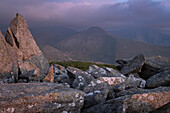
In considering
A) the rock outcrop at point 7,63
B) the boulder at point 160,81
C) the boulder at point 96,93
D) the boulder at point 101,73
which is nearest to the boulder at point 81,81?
the boulder at point 101,73

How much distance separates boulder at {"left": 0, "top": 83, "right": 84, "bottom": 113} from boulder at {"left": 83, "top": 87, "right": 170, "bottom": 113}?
153cm

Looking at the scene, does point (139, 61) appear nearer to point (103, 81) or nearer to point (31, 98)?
point (103, 81)

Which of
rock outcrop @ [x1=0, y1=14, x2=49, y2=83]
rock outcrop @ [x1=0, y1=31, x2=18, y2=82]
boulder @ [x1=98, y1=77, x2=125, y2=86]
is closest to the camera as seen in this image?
boulder @ [x1=98, y1=77, x2=125, y2=86]

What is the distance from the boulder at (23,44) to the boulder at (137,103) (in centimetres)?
1456

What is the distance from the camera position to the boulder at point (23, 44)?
21.6 meters

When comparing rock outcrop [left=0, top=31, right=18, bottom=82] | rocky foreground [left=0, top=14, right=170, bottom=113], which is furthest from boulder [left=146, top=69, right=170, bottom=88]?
rock outcrop [left=0, top=31, right=18, bottom=82]

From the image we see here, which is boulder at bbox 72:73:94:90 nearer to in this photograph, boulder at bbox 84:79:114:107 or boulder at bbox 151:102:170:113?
boulder at bbox 84:79:114:107

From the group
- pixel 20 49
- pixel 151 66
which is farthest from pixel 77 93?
pixel 20 49

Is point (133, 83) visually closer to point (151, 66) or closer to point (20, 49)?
point (151, 66)

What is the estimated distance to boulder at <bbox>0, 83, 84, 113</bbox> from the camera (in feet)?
27.0

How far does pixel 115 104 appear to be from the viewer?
30.7 ft

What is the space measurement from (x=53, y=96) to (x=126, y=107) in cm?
480

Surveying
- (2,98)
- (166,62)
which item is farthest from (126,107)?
(166,62)

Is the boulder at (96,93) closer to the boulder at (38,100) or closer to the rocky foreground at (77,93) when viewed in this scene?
the rocky foreground at (77,93)
